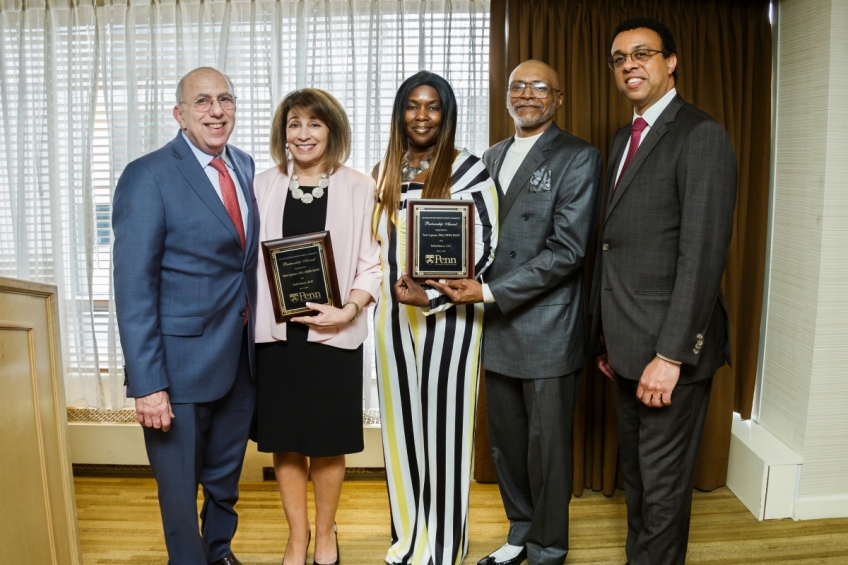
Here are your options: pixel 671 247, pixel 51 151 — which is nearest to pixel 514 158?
pixel 671 247

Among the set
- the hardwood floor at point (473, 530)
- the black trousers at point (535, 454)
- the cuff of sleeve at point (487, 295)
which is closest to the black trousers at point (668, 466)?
the black trousers at point (535, 454)

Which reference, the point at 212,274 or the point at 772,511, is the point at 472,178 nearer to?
the point at 212,274

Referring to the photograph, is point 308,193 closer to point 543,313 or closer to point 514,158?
point 514,158

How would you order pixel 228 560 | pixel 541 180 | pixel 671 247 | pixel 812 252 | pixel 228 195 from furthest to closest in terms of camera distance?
pixel 812 252 → pixel 228 560 → pixel 541 180 → pixel 228 195 → pixel 671 247

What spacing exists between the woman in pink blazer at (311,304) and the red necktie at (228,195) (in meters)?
0.08

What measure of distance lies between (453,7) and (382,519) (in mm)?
2374

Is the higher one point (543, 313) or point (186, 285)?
point (186, 285)

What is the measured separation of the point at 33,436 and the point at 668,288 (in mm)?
1874

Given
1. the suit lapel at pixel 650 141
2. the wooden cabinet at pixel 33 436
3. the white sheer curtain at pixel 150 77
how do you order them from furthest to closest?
the white sheer curtain at pixel 150 77 → the suit lapel at pixel 650 141 → the wooden cabinet at pixel 33 436

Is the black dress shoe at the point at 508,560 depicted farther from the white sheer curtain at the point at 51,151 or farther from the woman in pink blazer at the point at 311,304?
the white sheer curtain at the point at 51,151

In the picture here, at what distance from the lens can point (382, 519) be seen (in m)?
3.12

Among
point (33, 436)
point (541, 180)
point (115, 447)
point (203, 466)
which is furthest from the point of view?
point (115, 447)

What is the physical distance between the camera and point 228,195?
230cm

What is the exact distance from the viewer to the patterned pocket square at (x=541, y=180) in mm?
2398
